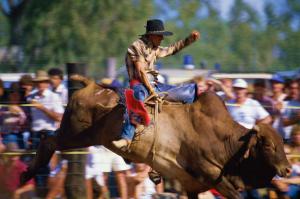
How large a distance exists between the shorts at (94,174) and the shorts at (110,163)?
9 cm

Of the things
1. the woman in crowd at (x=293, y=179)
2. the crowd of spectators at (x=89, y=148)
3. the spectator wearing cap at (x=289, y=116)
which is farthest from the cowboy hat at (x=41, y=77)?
the woman in crowd at (x=293, y=179)

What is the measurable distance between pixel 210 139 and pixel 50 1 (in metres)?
21.8

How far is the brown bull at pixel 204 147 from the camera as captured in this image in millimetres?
9539

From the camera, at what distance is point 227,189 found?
954cm

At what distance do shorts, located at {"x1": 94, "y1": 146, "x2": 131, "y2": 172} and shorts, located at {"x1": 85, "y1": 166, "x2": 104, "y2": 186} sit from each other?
0.09m

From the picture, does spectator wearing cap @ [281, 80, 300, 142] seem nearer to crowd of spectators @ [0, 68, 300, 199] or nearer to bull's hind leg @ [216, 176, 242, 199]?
crowd of spectators @ [0, 68, 300, 199]

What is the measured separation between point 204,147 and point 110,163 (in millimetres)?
1854

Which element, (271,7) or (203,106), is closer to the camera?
(203,106)

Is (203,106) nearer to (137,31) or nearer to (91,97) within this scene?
(91,97)

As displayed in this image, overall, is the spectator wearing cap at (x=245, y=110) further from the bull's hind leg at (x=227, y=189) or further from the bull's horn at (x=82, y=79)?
the bull's horn at (x=82, y=79)

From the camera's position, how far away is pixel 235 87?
37.0ft

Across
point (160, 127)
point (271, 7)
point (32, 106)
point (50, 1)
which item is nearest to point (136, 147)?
point (160, 127)

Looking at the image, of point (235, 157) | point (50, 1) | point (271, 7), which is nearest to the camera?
point (235, 157)

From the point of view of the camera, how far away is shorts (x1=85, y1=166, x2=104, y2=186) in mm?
10781
